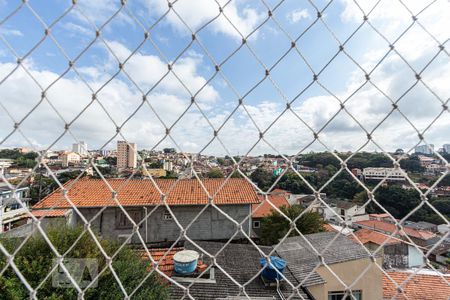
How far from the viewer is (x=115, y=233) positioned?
23.4 feet

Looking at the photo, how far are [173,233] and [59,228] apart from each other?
15.3ft

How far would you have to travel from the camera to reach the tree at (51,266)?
2252 millimetres

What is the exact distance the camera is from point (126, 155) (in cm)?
87

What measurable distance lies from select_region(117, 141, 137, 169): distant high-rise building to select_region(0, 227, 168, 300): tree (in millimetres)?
1583

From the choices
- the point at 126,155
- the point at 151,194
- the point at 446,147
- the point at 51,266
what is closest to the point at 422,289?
the point at 446,147

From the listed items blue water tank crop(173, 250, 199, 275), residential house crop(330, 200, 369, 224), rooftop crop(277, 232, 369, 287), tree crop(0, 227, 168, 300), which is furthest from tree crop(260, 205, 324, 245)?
residential house crop(330, 200, 369, 224)

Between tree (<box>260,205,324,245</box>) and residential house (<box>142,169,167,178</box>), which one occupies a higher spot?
residential house (<box>142,169,167,178</box>)

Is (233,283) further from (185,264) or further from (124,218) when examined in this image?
(124,218)

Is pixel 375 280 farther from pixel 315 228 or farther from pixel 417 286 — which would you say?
pixel 315 228

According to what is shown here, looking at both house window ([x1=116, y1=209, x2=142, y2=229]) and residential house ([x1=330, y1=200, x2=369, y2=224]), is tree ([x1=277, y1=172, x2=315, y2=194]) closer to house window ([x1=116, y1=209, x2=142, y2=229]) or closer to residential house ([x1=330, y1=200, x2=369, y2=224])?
residential house ([x1=330, y1=200, x2=369, y2=224])

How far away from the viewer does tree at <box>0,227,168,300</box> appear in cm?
225

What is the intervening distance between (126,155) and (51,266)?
1.85 meters

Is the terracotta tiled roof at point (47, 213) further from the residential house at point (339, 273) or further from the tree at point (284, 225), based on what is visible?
the tree at point (284, 225)

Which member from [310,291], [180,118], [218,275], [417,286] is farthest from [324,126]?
[417,286]
